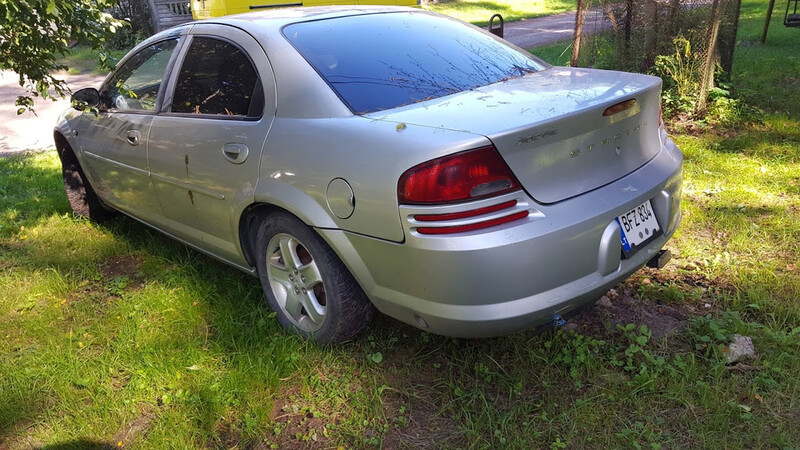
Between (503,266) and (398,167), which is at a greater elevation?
(398,167)

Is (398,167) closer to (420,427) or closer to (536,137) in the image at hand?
(536,137)

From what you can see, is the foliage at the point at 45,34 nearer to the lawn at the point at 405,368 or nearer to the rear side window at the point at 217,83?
the rear side window at the point at 217,83

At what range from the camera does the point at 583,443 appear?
88.7 inches

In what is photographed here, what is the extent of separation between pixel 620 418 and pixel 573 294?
54cm

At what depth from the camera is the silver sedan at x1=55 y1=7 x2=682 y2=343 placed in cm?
215

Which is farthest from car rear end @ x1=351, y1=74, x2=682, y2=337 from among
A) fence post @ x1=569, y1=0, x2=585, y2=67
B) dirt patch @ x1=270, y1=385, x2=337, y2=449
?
fence post @ x1=569, y1=0, x2=585, y2=67

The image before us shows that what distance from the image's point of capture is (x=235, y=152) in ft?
9.36

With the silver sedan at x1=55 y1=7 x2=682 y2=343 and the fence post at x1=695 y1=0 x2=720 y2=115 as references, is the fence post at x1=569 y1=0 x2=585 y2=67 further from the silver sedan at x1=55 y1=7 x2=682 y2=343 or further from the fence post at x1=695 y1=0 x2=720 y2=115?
the silver sedan at x1=55 y1=7 x2=682 y2=343

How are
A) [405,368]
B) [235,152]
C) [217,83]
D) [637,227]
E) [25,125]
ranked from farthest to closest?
[25,125], [217,83], [235,152], [405,368], [637,227]

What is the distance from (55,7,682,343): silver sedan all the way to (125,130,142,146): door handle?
0.05ft

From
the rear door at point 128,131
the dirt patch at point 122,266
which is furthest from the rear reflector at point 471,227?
the dirt patch at point 122,266

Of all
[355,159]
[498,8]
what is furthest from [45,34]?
[498,8]

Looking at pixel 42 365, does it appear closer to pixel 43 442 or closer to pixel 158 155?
pixel 43 442

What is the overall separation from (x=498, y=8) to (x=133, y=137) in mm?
19170
